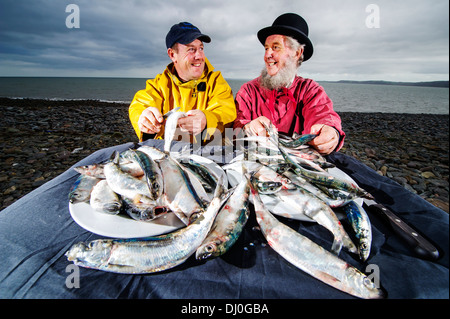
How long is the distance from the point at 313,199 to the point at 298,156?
0.78 meters

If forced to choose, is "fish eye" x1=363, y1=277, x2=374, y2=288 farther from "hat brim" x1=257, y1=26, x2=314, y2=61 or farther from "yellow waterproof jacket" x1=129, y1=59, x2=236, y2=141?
"hat brim" x1=257, y1=26, x2=314, y2=61

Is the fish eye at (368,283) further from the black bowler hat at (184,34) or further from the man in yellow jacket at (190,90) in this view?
the black bowler hat at (184,34)

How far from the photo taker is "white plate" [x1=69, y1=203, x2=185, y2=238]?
53.0 inches

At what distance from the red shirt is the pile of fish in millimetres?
2104

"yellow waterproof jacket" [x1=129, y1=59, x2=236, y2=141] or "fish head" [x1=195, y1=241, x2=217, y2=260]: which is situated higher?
"yellow waterproof jacket" [x1=129, y1=59, x2=236, y2=141]

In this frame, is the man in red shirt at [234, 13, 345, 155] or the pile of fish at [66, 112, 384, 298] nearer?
the pile of fish at [66, 112, 384, 298]

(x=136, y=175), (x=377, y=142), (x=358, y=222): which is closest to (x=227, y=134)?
(x=136, y=175)

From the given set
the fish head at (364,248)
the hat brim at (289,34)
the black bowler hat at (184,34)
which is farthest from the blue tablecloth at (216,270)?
the hat brim at (289,34)

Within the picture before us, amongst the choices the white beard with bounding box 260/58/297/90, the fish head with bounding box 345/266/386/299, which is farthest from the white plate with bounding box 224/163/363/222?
the white beard with bounding box 260/58/297/90

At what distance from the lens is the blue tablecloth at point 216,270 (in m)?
1.19

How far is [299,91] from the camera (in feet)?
13.6

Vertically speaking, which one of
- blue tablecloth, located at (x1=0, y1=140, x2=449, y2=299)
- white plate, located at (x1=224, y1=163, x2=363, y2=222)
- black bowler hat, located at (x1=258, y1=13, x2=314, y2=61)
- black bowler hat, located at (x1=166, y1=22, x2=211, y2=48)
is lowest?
blue tablecloth, located at (x1=0, y1=140, x2=449, y2=299)
